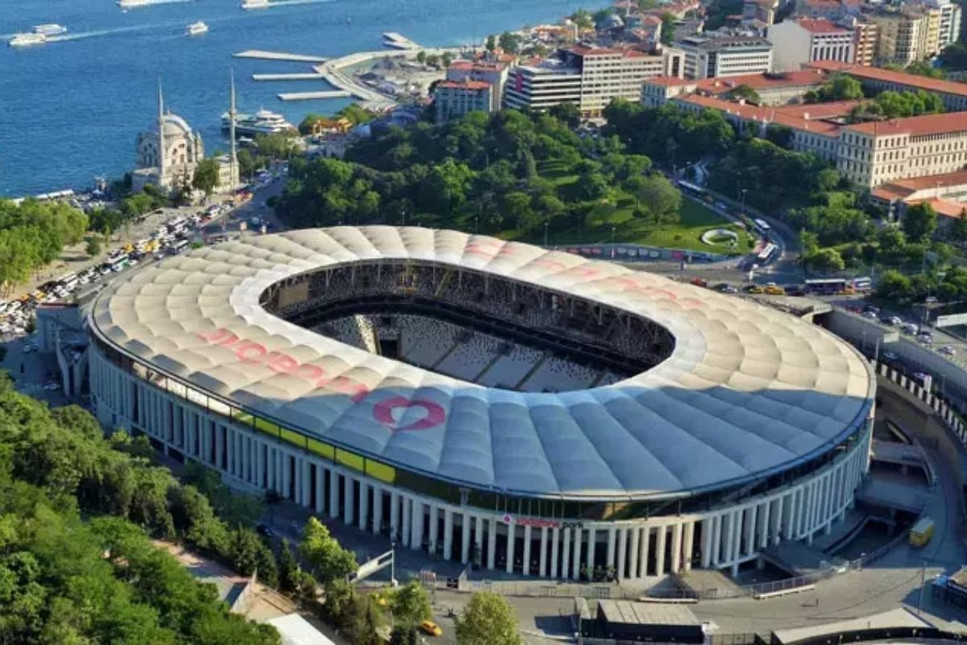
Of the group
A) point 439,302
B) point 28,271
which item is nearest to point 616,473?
point 439,302

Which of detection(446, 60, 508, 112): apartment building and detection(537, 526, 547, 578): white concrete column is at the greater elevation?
detection(446, 60, 508, 112): apartment building

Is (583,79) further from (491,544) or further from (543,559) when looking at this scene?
(543,559)

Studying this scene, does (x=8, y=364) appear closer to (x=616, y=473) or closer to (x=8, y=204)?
(x=8, y=204)

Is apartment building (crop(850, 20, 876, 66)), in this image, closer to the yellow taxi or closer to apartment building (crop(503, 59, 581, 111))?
apartment building (crop(503, 59, 581, 111))

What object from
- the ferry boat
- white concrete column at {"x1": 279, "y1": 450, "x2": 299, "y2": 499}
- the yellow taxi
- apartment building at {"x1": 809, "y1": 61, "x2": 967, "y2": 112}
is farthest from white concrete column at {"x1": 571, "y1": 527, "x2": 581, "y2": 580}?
the ferry boat

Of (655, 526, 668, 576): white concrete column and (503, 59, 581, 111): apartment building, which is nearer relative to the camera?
(655, 526, 668, 576): white concrete column
